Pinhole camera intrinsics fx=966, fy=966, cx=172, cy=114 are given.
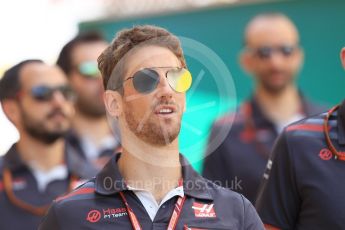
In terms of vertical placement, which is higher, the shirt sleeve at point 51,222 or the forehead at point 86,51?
the shirt sleeve at point 51,222

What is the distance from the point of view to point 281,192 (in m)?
4.83

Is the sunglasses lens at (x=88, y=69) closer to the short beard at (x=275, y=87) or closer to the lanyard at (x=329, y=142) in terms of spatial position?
the short beard at (x=275, y=87)

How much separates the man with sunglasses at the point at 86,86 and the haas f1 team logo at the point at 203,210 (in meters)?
5.52

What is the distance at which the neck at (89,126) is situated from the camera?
970 centimetres

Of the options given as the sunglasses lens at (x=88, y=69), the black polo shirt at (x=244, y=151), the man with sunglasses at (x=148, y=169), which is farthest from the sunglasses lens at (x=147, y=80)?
the sunglasses lens at (x=88, y=69)

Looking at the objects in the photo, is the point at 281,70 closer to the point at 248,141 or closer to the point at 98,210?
the point at 248,141

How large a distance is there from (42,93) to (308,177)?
348cm

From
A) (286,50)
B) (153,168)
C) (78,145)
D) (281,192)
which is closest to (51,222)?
(153,168)

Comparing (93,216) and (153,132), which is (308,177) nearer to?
(153,132)

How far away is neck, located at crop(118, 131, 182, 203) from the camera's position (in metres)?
4.04

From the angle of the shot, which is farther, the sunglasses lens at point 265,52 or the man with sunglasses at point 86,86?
the man with sunglasses at point 86,86

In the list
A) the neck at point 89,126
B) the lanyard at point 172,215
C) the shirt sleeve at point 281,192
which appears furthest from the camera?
the neck at point 89,126

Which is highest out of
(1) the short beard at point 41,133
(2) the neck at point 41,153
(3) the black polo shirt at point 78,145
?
(1) the short beard at point 41,133

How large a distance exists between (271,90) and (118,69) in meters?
4.25
